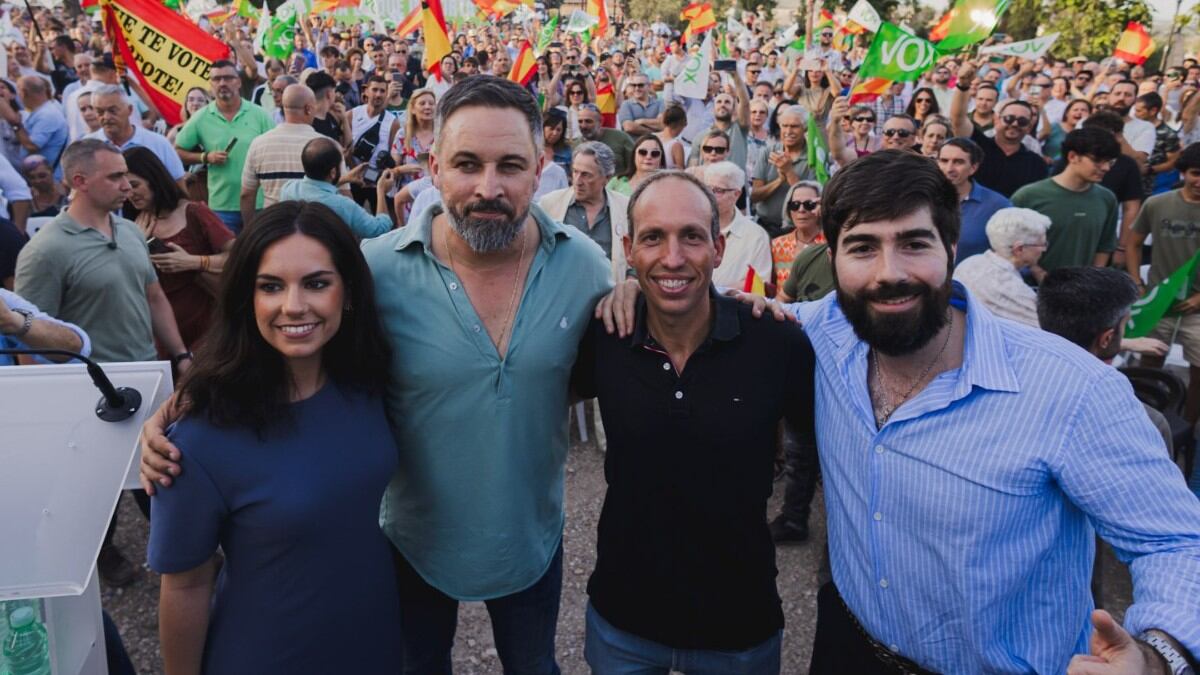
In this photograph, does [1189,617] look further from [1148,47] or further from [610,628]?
[1148,47]

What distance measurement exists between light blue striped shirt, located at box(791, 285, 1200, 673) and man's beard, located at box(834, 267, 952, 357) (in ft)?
0.26

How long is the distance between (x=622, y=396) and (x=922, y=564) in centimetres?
80

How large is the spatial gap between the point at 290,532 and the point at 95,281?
8.21ft

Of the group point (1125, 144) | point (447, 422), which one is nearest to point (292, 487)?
point (447, 422)

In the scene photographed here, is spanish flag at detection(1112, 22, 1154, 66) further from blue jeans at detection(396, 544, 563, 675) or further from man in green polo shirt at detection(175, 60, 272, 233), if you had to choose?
blue jeans at detection(396, 544, 563, 675)

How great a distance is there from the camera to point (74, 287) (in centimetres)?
354

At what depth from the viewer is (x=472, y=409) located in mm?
2090

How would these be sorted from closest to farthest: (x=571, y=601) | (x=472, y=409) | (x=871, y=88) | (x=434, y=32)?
(x=472, y=409), (x=571, y=601), (x=871, y=88), (x=434, y=32)

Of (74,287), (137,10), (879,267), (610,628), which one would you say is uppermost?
(137,10)

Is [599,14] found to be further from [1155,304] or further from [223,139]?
[1155,304]

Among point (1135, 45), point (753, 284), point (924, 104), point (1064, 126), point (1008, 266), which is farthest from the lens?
point (1135, 45)

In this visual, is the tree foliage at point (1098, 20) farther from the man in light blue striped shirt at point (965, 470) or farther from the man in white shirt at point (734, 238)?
the man in light blue striped shirt at point (965, 470)

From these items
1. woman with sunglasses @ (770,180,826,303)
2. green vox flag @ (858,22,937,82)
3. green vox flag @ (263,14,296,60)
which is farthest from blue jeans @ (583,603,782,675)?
green vox flag @ (263,14,296,60)

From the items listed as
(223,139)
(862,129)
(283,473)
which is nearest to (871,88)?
(862,129)
